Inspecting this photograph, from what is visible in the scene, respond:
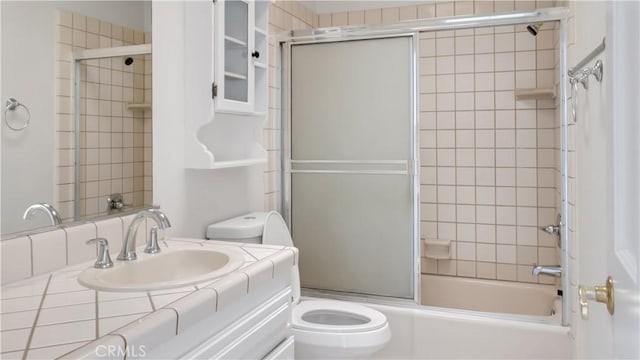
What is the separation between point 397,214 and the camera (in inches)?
100

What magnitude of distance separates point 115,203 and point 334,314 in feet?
3.87

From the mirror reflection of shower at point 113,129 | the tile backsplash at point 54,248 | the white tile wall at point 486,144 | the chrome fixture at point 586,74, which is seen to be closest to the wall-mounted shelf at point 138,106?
the mirror reflection of shower at point 113,129

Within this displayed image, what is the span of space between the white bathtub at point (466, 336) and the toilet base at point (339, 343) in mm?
473

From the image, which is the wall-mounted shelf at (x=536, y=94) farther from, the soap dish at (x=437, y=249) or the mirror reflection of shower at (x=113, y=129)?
the mirror reflection of shower at (x=113, y=129)

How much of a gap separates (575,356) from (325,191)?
57.4 inches

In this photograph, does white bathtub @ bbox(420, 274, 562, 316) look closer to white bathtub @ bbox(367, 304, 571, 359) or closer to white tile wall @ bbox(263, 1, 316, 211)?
white bathtub @ bbox(367, 304, 571, 359)

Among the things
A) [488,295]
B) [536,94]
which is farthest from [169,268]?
[536,94]

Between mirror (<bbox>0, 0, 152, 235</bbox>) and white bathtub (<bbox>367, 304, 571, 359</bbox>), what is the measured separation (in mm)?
1470

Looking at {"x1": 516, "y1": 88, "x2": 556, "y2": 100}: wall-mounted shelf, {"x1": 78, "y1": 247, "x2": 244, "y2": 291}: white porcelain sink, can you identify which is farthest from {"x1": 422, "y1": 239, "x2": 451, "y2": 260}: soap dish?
{"x1": 78, "y1": 247, "x2": 244, "y2": 291}: white porcelain sink

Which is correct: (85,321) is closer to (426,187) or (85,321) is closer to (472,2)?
(426,187)

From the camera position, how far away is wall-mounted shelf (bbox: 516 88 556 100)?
2.82m

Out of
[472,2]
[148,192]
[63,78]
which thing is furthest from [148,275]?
[472,2]

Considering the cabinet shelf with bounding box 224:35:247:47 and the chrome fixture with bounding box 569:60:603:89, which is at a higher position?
the cabinet shelf with bounding box 224:35:247:47

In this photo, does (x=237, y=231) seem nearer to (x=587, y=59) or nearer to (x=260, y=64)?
(x=260, y=64)
